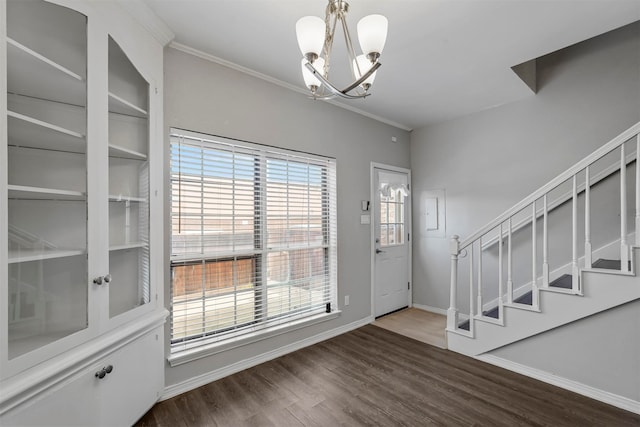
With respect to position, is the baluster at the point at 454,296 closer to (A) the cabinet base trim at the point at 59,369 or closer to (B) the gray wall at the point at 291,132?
(B) the gray wall at the point at 291,132

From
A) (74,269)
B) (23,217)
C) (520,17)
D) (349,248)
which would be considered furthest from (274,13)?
(349,248)

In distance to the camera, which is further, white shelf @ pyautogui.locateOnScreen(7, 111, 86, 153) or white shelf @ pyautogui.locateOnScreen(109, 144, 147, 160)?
white shelf @ pyautogui.locateOnScreen(109, 144, 147, 160)

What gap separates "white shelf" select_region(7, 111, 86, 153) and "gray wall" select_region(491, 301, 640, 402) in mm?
3495

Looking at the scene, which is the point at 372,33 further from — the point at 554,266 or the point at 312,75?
the point at 554,266

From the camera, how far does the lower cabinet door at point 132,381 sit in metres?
1.57

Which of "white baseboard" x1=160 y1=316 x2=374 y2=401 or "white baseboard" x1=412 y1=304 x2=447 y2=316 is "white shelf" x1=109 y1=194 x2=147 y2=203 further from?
"white baseboard" x1=412 y1=304 x2=447 y2=316

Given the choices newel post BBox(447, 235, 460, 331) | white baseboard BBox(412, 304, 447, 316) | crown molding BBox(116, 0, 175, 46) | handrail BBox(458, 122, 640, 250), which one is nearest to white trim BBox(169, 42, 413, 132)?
crown molding BBox(116, 0, 175, 46)

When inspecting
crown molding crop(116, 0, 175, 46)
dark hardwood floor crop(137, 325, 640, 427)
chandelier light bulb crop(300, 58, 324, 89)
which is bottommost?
dark hardwood floor crop(137, 325, 640, 427)

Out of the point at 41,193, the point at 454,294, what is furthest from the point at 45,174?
the point at 454,294

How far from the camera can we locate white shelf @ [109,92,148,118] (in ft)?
5.32

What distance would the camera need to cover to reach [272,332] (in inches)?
105

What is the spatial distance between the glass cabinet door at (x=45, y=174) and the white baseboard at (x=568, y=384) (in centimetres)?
313

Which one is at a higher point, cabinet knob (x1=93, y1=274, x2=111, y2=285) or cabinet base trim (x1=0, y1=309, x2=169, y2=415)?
cabinet knob (x1=93, y1=274, x2=111, y2=285)

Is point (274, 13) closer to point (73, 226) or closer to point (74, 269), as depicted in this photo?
point (73, 226)
